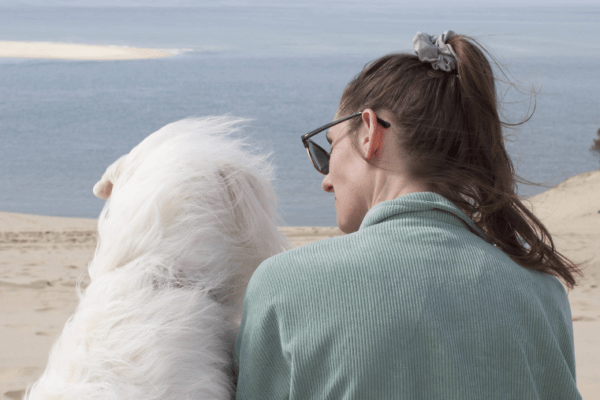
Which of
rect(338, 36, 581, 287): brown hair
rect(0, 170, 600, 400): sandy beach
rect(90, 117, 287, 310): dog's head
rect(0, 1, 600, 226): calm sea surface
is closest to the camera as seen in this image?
rect(338, 36, 581, 287): brown hair

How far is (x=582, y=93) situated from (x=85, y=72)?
2104 cm

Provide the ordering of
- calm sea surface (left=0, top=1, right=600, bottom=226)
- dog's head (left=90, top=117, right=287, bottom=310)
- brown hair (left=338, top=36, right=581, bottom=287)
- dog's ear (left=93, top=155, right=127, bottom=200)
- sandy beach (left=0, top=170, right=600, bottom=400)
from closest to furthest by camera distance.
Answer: brown hair (left=338, top=36, right=581, bottom=287)
dog's head (left=90, top=117, right=287, bottom=310)
dog's ear (left=93, top=155, right=127, bottom=200)
sandy beach (left=0, top=170, right=600, bottom=400)
calm sea surface (left=0, top=1, right=600, bottom=226)

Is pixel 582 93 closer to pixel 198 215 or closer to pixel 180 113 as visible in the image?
pixel 180 113

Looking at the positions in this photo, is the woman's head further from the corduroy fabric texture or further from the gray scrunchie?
the corduroy fabric texture

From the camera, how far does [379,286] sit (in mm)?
960

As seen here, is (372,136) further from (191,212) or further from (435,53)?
(191,212)

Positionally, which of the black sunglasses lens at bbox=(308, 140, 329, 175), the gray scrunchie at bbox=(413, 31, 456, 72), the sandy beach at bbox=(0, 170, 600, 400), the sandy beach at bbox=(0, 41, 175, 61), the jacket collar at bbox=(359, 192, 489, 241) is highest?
the gray scrunchie at bbox=(413, 31, 456, 72)

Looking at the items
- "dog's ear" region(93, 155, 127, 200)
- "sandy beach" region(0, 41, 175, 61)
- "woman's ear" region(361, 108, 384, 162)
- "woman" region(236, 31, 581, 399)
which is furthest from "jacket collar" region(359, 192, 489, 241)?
"sandy beach" region(0, 41, 175, 61)

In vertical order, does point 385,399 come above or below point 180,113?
above

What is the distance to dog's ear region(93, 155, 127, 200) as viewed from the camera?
1432mm

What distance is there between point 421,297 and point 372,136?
0.37m

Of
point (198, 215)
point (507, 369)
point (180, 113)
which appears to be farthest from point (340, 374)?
point (180, 113)

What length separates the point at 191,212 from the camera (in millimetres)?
1286

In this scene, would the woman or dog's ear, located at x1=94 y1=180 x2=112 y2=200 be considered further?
dog's ear, located at x1=94 y1=180 x2=112 y2=200
